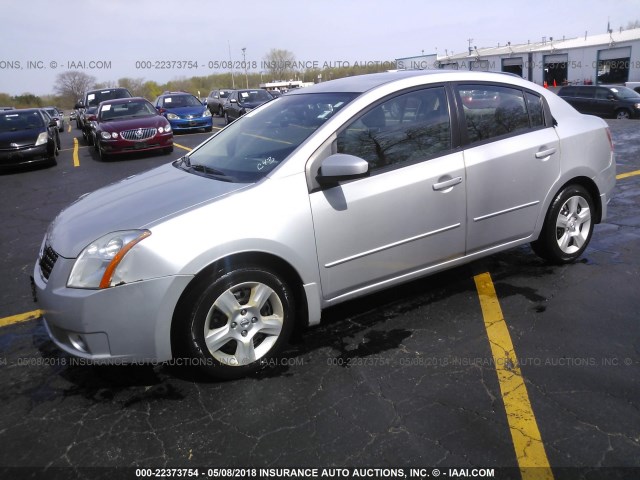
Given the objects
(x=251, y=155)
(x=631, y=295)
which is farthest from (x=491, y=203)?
(x=251, y=155)

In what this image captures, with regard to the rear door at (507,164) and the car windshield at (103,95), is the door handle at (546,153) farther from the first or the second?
the car windshield at (103,95)

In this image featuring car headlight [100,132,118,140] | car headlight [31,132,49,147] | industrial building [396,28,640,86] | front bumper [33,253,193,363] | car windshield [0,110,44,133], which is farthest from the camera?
industrial building [396,28,640,86]

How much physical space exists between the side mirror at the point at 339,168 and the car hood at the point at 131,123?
1050 centimetres

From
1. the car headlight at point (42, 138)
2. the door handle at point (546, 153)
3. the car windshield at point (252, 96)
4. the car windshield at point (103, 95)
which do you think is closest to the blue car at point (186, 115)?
the car windshield at point (103, 95)

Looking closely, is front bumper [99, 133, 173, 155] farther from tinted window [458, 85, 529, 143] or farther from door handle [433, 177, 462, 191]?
door handle [433, 177, 462, 191]

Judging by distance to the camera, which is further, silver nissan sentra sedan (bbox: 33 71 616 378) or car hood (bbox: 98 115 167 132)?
car hood (bbox: 98 115 167 132)

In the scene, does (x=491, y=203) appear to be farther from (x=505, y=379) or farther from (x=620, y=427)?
(x=620, y=427)

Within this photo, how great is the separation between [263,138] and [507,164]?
5.93 ft

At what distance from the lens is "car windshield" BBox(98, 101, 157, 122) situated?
13344 millimetres

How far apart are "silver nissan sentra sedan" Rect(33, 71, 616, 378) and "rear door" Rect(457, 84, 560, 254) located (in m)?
0.01

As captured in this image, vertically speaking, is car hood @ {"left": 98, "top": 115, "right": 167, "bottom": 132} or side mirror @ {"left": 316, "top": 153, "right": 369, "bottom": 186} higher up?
car hood @ {"left": 98, "top": 115, "right": 167, "bottom": 132}

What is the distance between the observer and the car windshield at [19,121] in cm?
1227

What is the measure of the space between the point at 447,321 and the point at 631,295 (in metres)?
1.47

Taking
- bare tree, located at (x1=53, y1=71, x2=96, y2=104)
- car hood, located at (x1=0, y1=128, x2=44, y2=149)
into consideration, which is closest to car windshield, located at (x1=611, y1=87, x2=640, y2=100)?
car hood, located at (x1=0, y1=128, x2=44, y2=149)
